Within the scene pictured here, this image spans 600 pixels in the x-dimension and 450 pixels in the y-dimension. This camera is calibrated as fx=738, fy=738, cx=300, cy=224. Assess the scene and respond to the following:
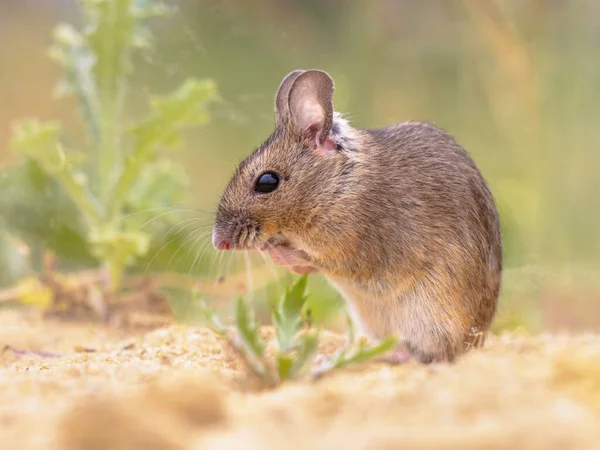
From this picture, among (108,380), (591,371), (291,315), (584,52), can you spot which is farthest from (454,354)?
(584,52)

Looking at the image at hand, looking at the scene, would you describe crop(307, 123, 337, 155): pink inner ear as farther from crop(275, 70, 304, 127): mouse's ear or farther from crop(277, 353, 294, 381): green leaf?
crop(277, 353, 294, 381): green leaf

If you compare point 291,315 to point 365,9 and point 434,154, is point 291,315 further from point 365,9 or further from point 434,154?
point 365,9

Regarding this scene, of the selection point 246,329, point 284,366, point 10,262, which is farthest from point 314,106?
point 10,262

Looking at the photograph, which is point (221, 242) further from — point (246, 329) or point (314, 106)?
point (246, 329)

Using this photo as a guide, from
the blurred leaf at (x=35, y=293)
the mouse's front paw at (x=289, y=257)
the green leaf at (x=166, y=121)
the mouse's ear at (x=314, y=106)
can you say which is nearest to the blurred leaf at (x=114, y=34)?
the green leaf at (x=166, y=121)

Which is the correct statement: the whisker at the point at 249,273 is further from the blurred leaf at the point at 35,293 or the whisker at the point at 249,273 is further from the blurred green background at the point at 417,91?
the blurred leaf at the point at 35,293
